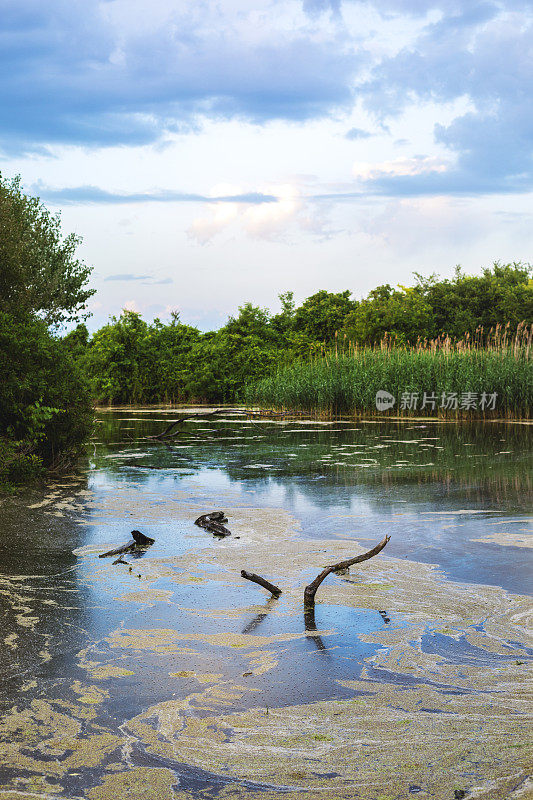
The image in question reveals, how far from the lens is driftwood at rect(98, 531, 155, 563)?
22.0ft

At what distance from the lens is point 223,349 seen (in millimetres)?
44281

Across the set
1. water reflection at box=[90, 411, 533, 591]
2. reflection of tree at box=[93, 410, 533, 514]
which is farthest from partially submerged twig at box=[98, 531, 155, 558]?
reflection of tree at box=[93, 410, 533, 514]

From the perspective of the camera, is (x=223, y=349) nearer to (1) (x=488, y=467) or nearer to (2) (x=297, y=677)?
(1) (x=488, y=467)

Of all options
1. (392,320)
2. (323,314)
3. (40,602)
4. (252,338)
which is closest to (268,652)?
(40,602)

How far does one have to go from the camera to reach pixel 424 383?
25.0 meters

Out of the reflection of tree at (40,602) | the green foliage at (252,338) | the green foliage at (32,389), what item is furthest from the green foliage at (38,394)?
the green foliage at (252,338)

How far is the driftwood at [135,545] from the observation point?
22.0 feet

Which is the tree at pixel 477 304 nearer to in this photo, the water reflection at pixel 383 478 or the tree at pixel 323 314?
the tree at pixel 323 314

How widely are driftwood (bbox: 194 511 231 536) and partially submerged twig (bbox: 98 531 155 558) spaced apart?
65 cm

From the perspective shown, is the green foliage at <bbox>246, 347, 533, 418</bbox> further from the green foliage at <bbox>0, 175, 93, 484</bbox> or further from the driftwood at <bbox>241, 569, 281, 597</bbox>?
the driftwood at <bbox>241, 569, 281, 597</bbox>

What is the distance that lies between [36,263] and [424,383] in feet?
39.9

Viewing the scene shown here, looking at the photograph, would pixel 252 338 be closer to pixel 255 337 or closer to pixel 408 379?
pixel 255 337

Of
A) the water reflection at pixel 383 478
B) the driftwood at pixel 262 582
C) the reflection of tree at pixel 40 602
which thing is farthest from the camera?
the water reflection at pixel 383 478

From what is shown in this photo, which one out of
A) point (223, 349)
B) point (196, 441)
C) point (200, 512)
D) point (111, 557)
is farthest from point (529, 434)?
point (223, 349)
